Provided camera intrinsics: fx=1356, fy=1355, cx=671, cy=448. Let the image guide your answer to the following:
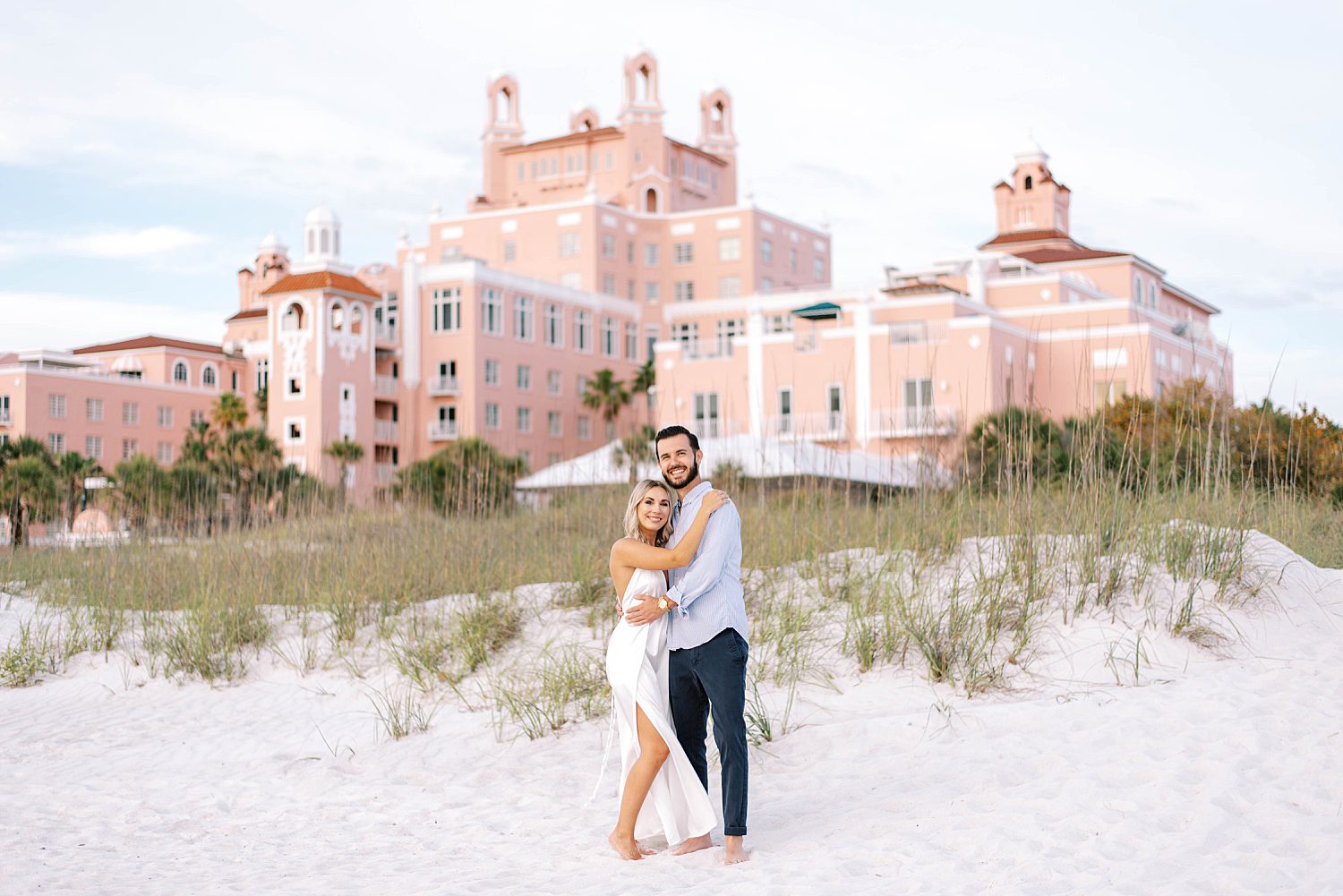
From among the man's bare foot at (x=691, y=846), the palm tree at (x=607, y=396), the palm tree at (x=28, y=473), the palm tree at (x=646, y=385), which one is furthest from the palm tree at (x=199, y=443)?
the man's bare foot at (x=691, y=846)

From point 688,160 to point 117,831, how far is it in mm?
63910

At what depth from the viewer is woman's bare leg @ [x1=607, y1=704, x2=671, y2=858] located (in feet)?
18.2

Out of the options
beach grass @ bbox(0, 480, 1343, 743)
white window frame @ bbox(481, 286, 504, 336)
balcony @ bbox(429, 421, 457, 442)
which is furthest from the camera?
balcony @ bbox(429, 421, 457, 442)

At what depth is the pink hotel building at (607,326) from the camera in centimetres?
3903

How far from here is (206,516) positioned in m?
14.3

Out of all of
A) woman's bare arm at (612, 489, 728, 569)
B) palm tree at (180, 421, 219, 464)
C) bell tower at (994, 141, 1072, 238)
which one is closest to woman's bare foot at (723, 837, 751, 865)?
woman's bare arm at (612, 489, 728, 569)

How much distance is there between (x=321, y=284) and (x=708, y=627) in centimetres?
4668

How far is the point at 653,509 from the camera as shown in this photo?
18.3 ft

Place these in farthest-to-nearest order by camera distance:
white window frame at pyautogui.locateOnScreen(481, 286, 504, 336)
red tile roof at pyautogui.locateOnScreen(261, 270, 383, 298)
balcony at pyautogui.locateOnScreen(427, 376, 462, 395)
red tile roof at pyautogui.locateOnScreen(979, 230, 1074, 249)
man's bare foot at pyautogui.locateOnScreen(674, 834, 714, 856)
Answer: red tile roof at pyautogui.locateOnScreen(979, 230, 1074, 249) → white window frame at pyautogui.locateOnScreen(481, 286, 504, 336) → balcony at pyautogui.locateOnScreen(427, 376, 462, 395) → red tile roof at pyautogui.locateOnScreen(261, 270, 383, 298) → man's bare foot at pyautogui.locateOnScreen(674, 834, 714, 856)

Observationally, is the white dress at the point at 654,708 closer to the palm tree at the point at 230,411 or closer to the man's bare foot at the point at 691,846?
the man's bare foot at the point at 691,846

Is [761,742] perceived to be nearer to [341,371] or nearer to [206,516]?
[206,516]

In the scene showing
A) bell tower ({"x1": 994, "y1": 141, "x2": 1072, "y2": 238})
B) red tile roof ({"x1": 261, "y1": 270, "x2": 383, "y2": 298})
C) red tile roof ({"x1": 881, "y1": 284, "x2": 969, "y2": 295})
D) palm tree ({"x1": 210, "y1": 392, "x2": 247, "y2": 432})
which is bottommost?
palm tree ({"x1": 210, "y1": 392, "x2": 247, "y2": 432})

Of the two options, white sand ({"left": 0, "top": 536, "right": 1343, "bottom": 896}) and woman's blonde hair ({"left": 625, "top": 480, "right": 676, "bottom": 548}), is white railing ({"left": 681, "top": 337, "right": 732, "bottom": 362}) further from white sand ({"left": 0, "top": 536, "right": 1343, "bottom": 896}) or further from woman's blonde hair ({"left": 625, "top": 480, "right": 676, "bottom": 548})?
woman's blonde hair ({"left": 625, "top": 480, "right": 676, "bottom": 548})

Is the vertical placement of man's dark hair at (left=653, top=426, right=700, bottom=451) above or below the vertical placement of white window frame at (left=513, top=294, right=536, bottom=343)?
below
